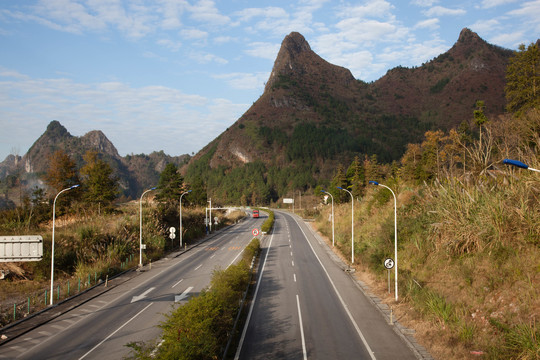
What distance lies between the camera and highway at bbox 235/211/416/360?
13.5 meters

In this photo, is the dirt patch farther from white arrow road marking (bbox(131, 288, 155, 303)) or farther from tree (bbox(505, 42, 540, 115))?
tree (bbox(505, 42, 540, 115))

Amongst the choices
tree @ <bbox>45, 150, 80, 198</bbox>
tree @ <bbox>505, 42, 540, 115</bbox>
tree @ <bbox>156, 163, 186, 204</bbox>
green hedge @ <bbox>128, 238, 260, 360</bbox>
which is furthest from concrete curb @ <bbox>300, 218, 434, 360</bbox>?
tree @ <bbox>45, 150, 80, 198</bbox>

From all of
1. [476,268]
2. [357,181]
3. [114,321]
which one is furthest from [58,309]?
[357,181]

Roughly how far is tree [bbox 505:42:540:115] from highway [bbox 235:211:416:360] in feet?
98.9

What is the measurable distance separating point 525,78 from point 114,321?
47.2m

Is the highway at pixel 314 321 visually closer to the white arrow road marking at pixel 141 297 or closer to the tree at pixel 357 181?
the white arrow road marking at pixel 141 297

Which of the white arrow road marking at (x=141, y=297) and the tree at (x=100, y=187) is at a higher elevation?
the tree at (x=100, y=187)

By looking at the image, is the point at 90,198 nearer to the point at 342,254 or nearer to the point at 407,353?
the point at 342,254

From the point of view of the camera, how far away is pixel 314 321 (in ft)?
56.3

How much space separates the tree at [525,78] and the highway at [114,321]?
3934 centimetres

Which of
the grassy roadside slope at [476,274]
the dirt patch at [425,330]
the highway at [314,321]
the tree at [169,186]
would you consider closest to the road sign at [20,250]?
the highway at [314,321]

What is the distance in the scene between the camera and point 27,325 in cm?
1653

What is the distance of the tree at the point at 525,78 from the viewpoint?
38250mm

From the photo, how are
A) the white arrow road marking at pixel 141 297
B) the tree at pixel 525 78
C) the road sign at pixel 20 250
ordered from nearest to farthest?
the road sign at pixel 20 250 < the white arrow road marking at pixel 141 297 < the tree at pixel 525 78
